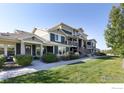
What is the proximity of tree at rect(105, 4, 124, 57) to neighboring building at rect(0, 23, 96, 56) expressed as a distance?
0.72 meters

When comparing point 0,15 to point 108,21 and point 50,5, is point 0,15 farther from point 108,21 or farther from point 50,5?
point 108,21

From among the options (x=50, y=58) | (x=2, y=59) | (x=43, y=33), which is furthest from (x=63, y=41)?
(x=2, y=59)

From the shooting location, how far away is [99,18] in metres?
6.14

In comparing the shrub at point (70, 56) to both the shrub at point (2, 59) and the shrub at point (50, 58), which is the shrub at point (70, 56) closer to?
the shrub at point (50, 58)

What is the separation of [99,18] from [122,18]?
3.93ft

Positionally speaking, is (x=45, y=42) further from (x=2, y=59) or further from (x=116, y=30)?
(x=116, y=30)

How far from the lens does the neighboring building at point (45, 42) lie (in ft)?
27.1

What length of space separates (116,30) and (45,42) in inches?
291

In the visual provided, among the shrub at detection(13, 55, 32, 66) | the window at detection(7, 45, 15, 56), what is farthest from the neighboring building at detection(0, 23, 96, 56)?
the shrub at detection(13, 55, 32, 66)

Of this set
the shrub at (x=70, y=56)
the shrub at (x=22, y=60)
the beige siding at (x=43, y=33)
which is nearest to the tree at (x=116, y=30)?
the shrub at (x=70, y=56)

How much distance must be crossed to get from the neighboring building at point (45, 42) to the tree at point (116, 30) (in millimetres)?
722
